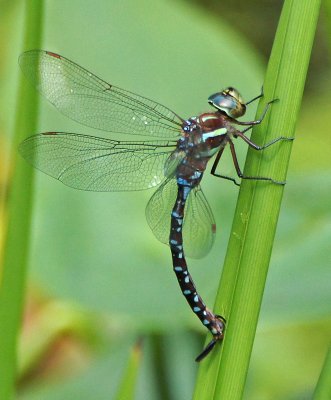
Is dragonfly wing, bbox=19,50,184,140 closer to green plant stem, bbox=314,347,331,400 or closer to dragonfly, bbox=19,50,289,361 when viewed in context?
dragonfly, bbox=19,50,289,361

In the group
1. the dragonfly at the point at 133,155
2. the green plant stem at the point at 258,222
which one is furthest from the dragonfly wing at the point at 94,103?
the green plant stem at the point at 258,222

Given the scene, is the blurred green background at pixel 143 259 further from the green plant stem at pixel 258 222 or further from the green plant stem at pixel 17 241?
the green plant stem at pixel 258 222

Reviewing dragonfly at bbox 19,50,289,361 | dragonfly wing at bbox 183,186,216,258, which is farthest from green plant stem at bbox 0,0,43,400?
dragonfly wing at bbox 183,186,216,258

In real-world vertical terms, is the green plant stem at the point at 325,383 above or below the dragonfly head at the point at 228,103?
below

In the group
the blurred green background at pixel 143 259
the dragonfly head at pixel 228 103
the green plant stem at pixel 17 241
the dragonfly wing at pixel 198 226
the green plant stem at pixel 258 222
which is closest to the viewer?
the green plant stem at pixel 258 222

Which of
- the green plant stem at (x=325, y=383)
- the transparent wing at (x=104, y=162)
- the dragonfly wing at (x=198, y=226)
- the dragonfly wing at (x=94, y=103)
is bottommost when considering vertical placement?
the green plant stem at (x=325, y=383)

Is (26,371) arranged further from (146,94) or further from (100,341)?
(146,94)

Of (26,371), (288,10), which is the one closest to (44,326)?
(26,371)
